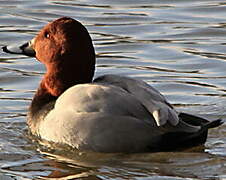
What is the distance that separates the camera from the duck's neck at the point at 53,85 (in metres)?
7.17

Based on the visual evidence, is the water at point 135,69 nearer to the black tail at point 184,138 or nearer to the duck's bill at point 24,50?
the black tail at point 184,138

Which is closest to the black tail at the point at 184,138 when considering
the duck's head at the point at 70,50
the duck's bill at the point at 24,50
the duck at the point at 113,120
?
the duck at the point at 113,120

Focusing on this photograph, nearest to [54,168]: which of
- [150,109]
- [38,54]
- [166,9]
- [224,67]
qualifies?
[150,109]

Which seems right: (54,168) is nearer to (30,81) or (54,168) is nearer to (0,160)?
(0,160)

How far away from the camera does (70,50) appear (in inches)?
282

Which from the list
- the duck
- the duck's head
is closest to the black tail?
the duck

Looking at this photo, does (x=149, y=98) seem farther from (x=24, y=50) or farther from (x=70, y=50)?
(x=24, y=50)

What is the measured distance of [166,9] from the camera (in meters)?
11.9

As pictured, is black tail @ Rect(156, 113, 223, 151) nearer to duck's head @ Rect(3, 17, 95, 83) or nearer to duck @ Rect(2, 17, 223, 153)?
duck @ Rect(2, 17, 223, 153)

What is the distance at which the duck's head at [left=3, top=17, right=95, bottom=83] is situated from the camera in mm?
7141

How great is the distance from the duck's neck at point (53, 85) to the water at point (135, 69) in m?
0.21

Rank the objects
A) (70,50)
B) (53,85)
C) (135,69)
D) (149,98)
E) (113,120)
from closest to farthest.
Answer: (113,120), (149,98), (70,50), (53,85), (135,69)

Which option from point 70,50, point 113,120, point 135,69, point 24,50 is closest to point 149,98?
point 113,120

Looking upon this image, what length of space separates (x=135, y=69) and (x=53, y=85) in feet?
7.13
